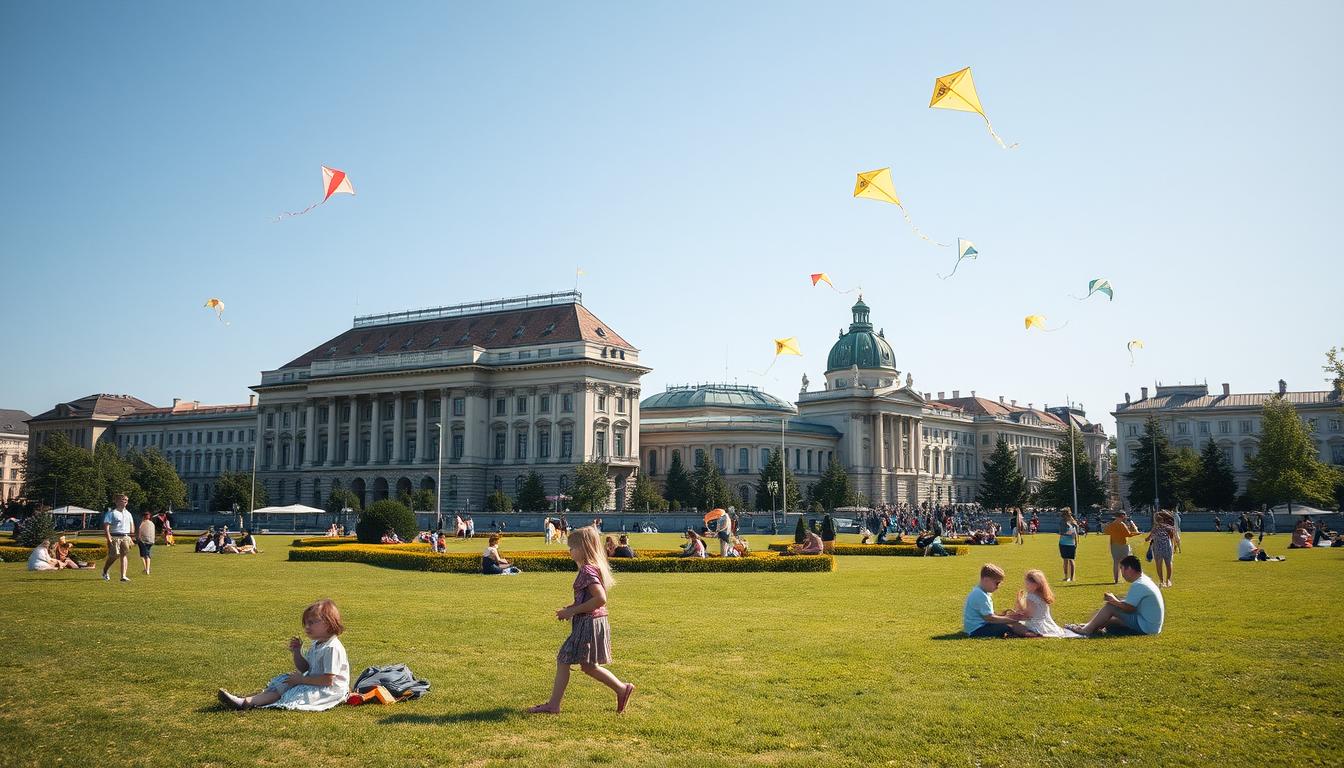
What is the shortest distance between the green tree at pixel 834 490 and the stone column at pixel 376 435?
43.7 metres

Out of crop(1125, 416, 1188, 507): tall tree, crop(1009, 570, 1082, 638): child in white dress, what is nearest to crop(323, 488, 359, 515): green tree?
crop(1125, 416, 1188, 507): tall tree

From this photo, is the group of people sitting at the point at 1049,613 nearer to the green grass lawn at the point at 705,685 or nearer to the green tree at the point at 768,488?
the green grass lawn at the point at 705,685

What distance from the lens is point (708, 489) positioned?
308 ft

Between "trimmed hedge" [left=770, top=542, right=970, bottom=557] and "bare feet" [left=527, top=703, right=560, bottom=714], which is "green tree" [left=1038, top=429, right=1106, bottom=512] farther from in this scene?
"bare feet" [left=527, top=703, right=560, bottom=714]

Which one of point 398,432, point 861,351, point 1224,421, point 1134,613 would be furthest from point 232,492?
point 1224,421

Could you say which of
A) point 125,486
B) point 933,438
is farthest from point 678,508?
point 933,438

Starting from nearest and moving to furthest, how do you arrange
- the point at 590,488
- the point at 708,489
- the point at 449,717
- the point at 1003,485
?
the point at 449,717, the point at 590,488, the point at 708,489, the point at 1003,485

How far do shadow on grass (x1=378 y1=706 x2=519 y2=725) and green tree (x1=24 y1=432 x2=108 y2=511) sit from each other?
274 feet

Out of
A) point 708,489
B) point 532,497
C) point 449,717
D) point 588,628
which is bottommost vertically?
point 449,717

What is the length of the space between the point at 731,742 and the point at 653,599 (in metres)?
12.1

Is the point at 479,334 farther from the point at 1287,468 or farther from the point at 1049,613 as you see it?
the point at 1049,613

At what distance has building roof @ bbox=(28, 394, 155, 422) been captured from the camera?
138125mm

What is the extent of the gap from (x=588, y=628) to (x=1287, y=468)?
91.0m

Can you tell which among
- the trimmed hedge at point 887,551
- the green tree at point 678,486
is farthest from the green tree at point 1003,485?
the trimmed hedge at point 887,551
